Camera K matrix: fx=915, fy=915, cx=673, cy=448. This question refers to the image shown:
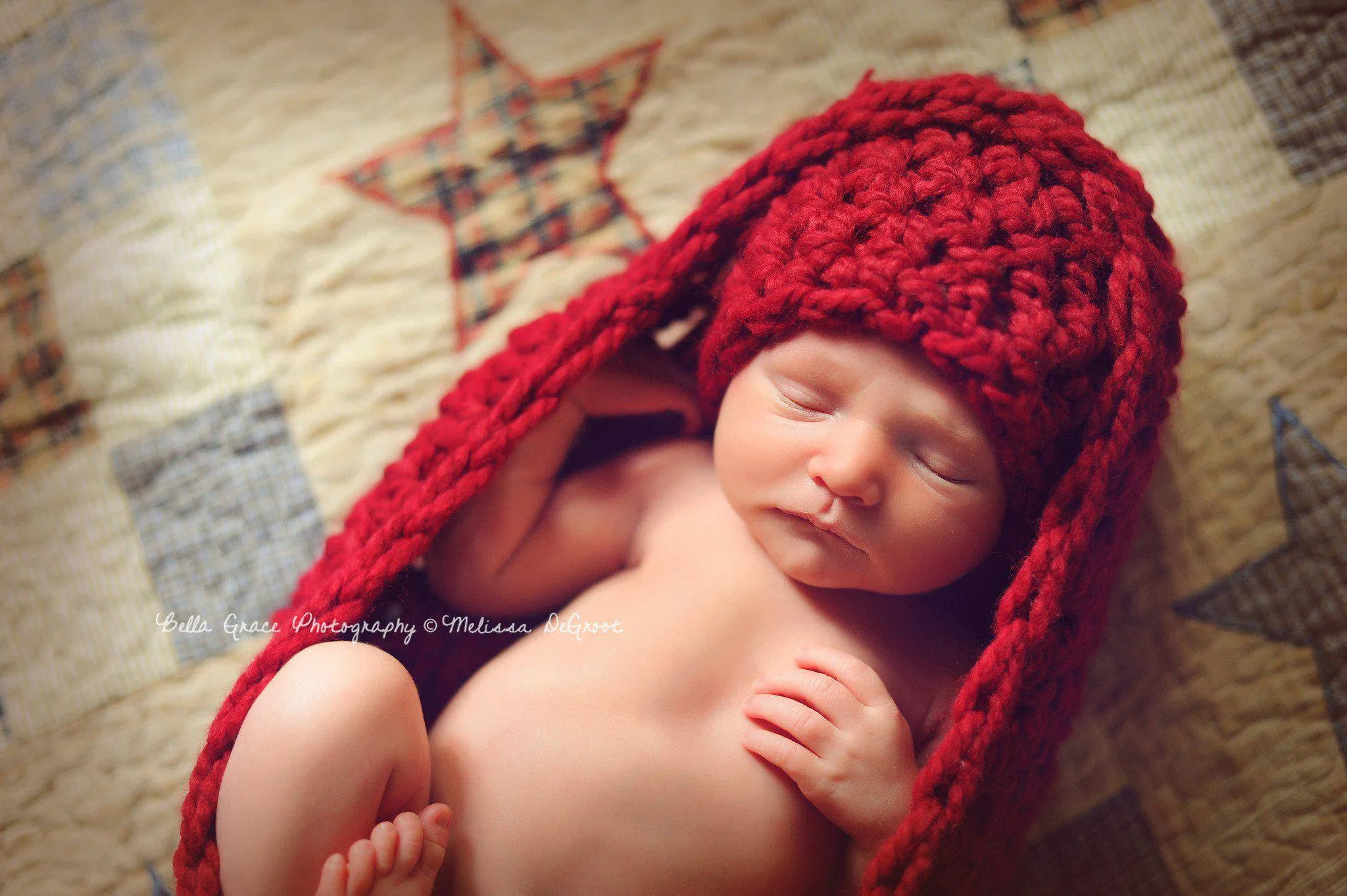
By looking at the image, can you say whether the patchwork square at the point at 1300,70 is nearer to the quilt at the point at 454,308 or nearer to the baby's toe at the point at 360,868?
the quilt at the point at 454,308

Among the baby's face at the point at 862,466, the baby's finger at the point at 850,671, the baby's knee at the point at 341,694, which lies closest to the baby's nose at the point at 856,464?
A: the baby's face at the point at 862,466

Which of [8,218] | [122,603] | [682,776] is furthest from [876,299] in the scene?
[8,218]

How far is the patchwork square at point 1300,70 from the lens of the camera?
3.34 ft

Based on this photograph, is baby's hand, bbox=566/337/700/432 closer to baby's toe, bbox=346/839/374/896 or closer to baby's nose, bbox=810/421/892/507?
baby's nose, bbox=810/421/892/507

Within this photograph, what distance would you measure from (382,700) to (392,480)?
235 mm

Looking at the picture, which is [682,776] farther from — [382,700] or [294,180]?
[294,180]

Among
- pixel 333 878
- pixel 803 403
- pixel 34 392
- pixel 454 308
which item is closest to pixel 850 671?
pixel 803 403

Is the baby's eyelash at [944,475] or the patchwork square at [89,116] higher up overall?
the patchwork square at [89,116]

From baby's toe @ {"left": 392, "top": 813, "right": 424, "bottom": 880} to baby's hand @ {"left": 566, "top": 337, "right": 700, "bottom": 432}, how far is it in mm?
423

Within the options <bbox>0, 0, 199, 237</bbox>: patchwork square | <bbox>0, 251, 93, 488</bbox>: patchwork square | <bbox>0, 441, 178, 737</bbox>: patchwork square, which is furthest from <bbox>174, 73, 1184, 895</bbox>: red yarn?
<bbox>0, 0, 199, 237</bbox>: patchwork square

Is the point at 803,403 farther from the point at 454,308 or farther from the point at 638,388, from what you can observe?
the point at 454,308

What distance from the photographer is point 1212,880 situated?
38.5 inches

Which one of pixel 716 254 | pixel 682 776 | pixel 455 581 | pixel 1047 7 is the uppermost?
pixel 1047 7

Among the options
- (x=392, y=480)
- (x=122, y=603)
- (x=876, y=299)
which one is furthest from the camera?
(x=122, y=603)
